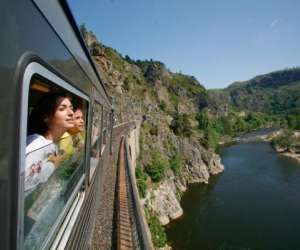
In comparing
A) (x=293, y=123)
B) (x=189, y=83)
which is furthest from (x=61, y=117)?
(x=189, y=83)

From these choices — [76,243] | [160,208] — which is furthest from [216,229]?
[76,243]

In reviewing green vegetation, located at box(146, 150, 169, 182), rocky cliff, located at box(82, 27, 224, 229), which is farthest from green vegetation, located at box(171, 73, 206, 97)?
green vegetation, located at box(146, 150, 169, 182)

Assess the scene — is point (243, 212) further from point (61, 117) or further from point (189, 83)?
point (189, 83)

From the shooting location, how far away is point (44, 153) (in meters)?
1.40

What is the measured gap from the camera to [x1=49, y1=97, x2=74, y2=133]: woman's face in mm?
1610

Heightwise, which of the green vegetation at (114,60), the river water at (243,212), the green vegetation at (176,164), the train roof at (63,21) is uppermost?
the green vegetation at (114,60)

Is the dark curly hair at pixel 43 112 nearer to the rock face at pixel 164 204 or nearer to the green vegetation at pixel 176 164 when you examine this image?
the rock face at pixel 164 204

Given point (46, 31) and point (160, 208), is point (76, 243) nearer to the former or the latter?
point (46, 31)

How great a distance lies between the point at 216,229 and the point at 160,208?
7.24 meters

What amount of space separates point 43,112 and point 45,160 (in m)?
0.32

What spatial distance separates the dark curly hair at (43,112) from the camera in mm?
1369

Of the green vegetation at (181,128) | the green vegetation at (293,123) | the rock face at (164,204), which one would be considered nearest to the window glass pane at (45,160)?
the rock face at (164,204)

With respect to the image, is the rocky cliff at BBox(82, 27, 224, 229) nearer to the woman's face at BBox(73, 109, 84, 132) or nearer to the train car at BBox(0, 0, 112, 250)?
the woman's face at BBox(73, 109, 84, 132)

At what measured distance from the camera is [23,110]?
101 centimetres
